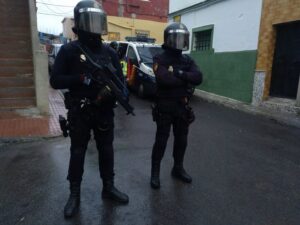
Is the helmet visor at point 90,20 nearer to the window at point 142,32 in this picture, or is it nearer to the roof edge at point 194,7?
the roof edge at point 194,7

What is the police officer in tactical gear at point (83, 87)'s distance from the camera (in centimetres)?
273

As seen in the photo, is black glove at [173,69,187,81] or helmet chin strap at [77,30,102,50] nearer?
helmet chin strap at [77,30,102,50]

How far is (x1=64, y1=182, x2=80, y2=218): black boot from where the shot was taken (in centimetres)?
287

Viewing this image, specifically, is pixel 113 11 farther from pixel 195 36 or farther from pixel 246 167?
pixel 246 167

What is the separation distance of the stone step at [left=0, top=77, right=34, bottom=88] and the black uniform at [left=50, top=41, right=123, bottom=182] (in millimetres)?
5035

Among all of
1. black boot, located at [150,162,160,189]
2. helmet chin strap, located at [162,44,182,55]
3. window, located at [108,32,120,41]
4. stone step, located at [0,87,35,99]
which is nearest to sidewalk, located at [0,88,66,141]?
stone step, located at [0,87,35,99]

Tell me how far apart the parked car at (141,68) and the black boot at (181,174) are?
5.48 m

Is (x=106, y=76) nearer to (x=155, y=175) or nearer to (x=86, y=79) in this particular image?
(x=86, y=79)

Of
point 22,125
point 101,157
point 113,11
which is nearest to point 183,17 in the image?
point 22,125

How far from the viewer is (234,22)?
31.2ft

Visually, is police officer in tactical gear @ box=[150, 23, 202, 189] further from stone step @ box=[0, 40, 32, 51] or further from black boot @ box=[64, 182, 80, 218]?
stone step @ box=[0, 40, 32, 51]

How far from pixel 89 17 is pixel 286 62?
6.57m

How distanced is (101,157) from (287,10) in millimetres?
6644

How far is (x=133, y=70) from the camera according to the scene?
1020cm
